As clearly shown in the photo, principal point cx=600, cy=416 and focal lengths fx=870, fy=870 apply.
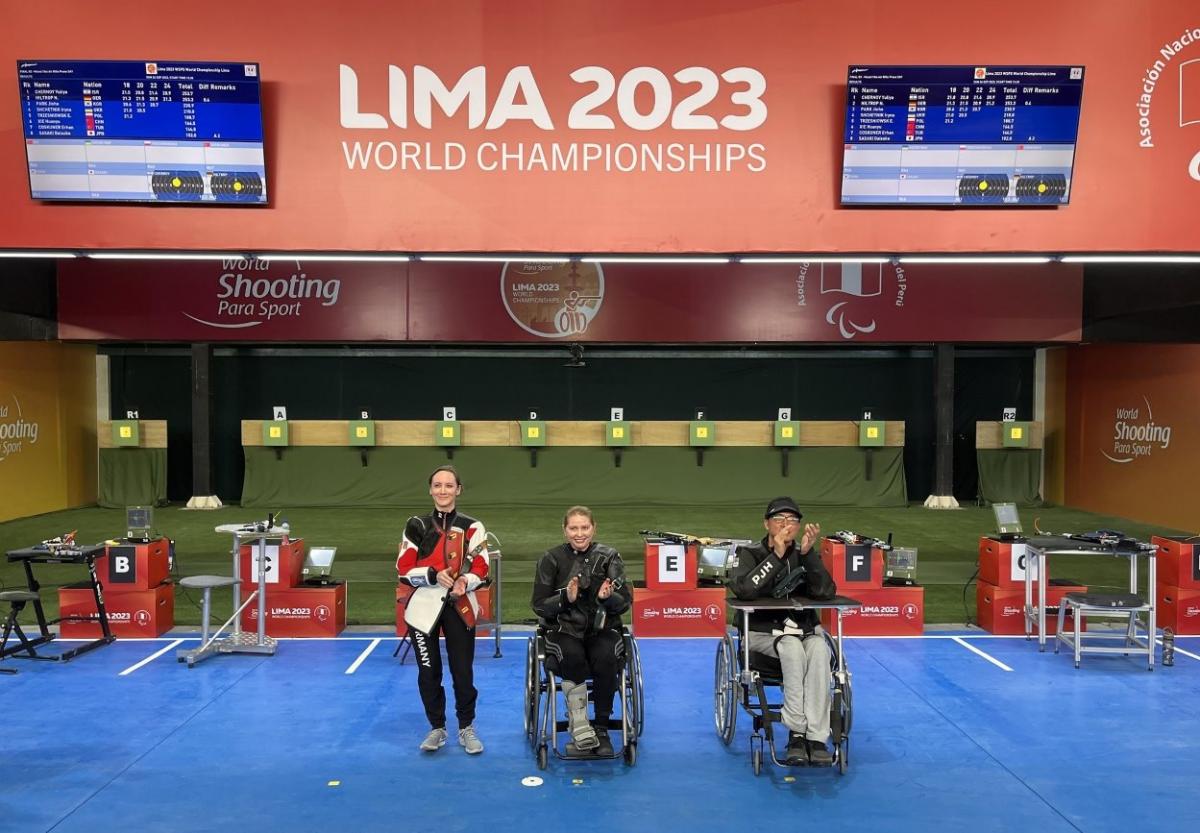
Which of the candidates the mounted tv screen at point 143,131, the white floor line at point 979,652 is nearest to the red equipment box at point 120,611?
the mounted tv screen at point 143,131

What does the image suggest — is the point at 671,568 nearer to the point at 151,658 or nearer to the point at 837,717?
the point at 837,717

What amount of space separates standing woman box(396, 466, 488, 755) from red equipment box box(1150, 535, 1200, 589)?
5750mm

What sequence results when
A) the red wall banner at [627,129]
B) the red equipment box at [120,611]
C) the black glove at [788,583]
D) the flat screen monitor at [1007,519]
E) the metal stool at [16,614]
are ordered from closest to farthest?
1. the black glove at [788,583]
2. the red wall banner at [627,129]
3. the metal stool at [16,614]
4. the red equipment box at [120,611]
5. the flat screen monitor at [1007,519]

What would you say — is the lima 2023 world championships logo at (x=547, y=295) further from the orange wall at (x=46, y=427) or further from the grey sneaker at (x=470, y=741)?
the orange wall at (x=46, y=427)

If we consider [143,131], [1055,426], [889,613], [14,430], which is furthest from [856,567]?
[14,430]

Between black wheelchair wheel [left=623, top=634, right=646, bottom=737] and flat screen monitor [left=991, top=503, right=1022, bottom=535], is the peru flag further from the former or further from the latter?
black wheelchair wheel [left=623, top=634, right=646, bottom=737]

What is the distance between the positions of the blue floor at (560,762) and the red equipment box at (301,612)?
0.70 meters

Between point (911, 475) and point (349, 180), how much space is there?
13328 millimetres

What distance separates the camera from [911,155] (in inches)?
225

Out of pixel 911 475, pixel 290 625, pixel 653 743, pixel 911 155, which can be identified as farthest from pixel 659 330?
pixel 911 475

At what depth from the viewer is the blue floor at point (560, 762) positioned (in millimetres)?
3814

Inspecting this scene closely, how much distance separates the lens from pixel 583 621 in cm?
438

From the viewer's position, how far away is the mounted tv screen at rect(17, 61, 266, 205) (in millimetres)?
5512

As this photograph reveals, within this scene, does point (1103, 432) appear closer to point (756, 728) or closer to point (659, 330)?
point (659, 330)
